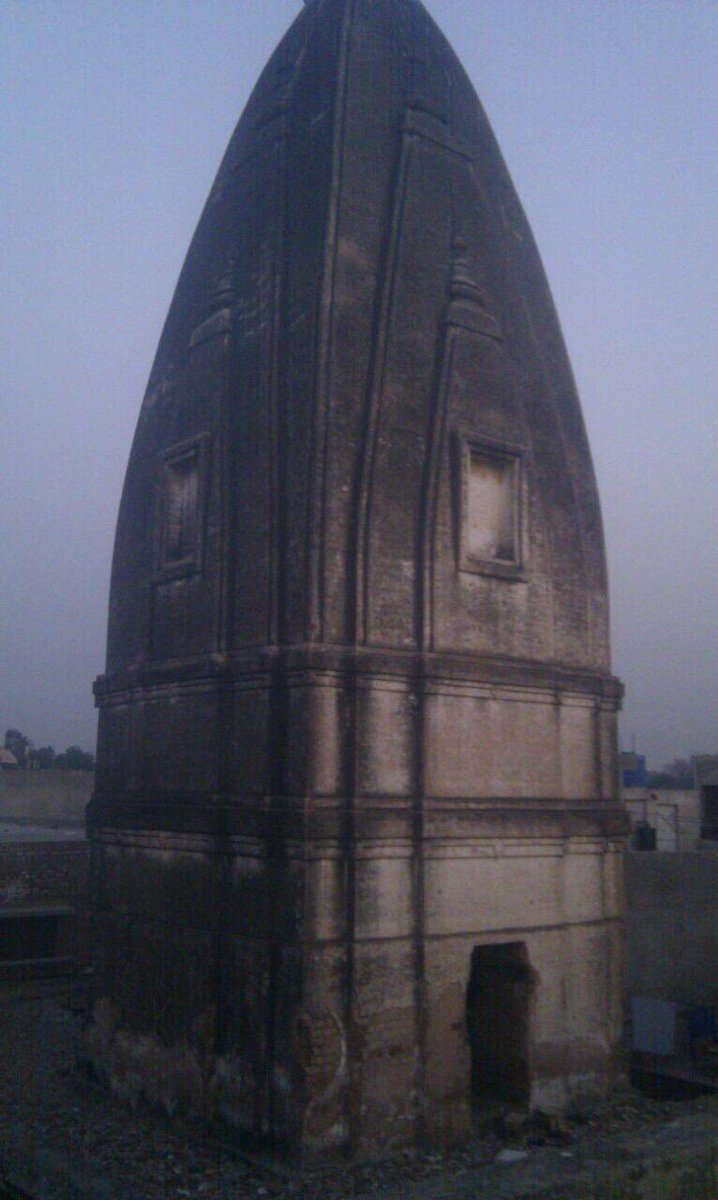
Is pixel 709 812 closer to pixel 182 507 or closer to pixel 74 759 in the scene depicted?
pixel 182 507

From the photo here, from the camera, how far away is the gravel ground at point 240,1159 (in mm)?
7715

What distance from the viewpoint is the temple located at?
9367mm

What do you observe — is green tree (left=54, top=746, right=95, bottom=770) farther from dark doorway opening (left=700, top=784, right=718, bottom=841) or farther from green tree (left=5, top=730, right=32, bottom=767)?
dark doorway opening (left=700, top=784, right=718, bottom=841)

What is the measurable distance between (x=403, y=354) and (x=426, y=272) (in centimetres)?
108

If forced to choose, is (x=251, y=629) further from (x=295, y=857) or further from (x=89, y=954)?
(x=89, y=954)

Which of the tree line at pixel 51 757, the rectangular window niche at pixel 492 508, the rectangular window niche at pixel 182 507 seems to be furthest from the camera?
the tree line at pixel 51 757

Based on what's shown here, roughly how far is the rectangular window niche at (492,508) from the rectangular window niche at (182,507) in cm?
270

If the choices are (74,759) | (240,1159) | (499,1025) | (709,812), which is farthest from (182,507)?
(74,759)

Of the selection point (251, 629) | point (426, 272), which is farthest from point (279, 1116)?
point (426, 272)

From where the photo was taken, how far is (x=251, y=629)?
10.2 m

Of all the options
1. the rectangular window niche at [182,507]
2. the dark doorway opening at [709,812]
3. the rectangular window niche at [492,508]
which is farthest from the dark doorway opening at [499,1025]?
the dark doorway opening at [709,812]

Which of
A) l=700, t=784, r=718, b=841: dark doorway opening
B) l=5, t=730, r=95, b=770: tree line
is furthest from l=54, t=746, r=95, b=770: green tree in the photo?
l=700, t=784, r=718, b=841: dark doorway opening

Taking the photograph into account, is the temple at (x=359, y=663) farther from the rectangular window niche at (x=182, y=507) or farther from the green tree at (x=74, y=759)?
the green tree at (x=74, y=759)

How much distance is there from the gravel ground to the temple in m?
0.30
